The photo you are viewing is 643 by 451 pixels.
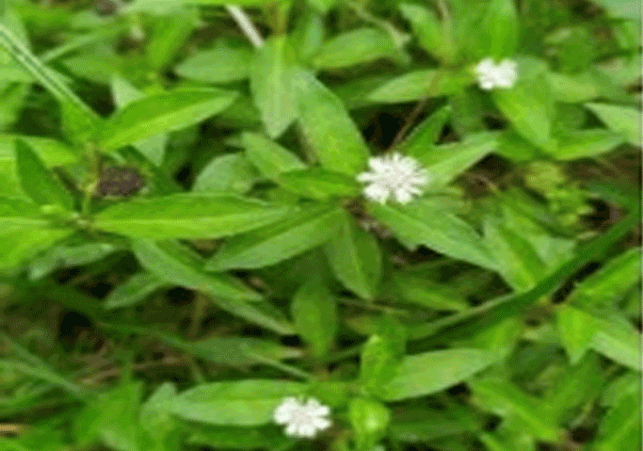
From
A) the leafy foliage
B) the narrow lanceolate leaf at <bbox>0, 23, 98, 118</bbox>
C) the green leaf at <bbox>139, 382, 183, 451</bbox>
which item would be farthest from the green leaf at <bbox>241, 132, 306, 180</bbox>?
the green leaf at <bbox>139, 382, 183, 451</bbox>

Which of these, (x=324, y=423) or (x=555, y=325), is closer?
(x=324, y=423)

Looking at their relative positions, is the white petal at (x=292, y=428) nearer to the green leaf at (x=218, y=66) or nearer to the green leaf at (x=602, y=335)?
the green leaf at (x=602, y=335)

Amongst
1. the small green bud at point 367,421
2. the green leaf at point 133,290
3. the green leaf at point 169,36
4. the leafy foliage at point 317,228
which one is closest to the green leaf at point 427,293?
the leafy foliage at point 317,228

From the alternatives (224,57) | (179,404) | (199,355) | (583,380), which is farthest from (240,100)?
(583,380)

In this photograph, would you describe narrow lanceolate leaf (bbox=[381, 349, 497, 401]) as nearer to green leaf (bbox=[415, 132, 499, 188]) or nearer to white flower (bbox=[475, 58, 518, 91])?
green leaf (bbox=[415, 132, 499, 188])

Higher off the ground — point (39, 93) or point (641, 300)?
point (39, 93)

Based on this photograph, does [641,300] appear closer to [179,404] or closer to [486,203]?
[486,203]

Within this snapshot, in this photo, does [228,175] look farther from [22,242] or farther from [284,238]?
[22,242]
